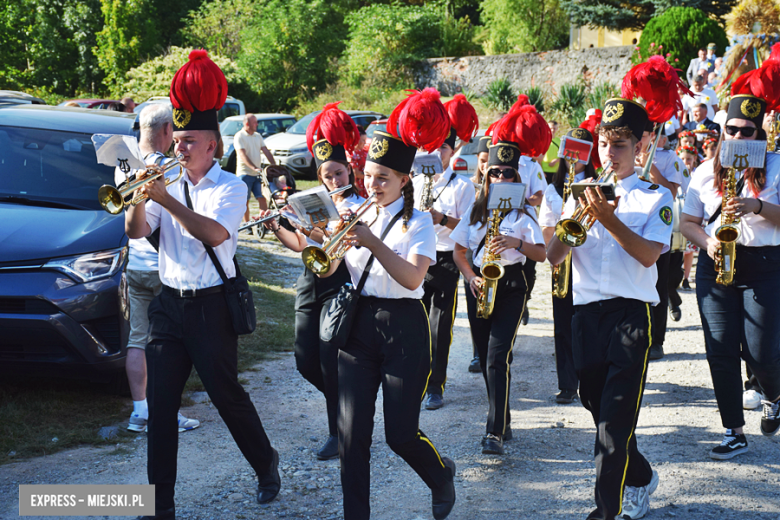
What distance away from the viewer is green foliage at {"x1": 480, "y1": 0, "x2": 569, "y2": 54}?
32.2 meters

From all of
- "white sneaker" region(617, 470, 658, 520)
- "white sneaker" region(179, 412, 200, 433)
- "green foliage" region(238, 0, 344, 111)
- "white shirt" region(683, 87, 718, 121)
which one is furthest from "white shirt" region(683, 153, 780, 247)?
"green foliage" region(238, 0, 344, 111)

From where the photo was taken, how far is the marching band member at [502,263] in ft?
15.7

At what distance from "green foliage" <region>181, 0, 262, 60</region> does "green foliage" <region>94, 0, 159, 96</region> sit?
276cm

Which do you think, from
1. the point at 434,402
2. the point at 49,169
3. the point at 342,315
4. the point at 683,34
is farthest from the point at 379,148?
the point at 683,34

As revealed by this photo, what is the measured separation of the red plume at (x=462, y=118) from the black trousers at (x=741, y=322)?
7.89ft

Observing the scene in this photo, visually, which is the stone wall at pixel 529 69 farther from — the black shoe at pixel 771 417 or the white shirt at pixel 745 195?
the black shoe at pixel 771 417

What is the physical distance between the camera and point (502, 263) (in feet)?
16.2

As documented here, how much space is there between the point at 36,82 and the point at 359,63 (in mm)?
14864

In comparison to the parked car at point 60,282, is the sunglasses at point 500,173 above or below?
above

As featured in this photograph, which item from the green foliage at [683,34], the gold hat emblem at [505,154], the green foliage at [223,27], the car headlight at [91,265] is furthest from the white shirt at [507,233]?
the green foliage at [223,27]

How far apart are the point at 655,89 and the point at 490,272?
1.41 m

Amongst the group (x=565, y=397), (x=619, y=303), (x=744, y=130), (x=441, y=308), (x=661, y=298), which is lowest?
(x=565, y=397)

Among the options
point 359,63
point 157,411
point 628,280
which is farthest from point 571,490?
point 359,63

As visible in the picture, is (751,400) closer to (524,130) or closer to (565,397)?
(565,397)
